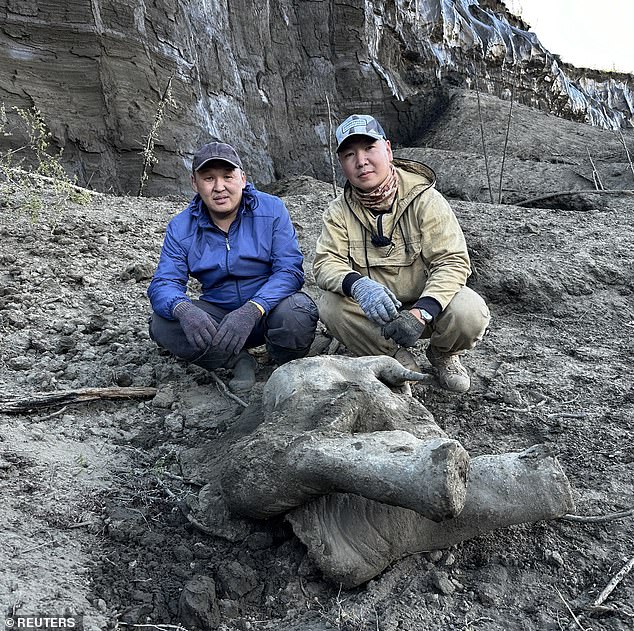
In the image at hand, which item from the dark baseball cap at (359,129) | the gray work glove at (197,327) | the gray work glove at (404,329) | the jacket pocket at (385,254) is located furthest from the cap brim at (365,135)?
the gray work glove at (197,327)

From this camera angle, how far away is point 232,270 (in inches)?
129

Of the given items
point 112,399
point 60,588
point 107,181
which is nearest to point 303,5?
point 107,181

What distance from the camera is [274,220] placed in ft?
10.9

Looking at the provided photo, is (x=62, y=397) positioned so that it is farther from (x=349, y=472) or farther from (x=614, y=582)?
(x=614, y=582)

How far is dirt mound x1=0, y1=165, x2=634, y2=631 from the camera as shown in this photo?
5.97ft

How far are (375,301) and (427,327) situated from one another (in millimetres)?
425

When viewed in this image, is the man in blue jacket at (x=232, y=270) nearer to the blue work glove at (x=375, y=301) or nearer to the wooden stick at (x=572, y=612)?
the blue work glove at (x=375, y=301)

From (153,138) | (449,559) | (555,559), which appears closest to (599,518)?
(555,559)

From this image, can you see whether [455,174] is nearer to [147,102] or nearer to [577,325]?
[147,102]

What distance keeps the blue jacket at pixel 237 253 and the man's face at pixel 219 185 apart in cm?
11

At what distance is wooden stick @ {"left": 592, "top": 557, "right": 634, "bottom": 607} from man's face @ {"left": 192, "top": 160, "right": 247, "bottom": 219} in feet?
7.53

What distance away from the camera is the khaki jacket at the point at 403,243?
121 inches

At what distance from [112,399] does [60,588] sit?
4.39 ft

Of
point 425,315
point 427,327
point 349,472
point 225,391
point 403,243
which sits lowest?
point 225,391
